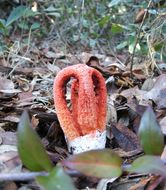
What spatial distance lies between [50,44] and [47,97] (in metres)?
2.36

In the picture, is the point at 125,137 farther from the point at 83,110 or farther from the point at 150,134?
the point at 150,134

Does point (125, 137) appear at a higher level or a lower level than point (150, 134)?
lower

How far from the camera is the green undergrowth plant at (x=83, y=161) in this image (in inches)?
38.8

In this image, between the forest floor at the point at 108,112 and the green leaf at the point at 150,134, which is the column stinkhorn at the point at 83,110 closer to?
the forest floor at the point at 108,112

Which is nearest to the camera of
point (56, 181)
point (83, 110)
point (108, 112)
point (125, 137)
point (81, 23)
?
point (56, 181)

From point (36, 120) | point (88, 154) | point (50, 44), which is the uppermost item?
point (88, 154)

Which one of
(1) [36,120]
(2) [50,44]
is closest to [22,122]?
(1) [36,120]

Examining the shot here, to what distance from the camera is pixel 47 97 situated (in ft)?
6.34

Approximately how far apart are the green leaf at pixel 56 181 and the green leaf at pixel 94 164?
31mm

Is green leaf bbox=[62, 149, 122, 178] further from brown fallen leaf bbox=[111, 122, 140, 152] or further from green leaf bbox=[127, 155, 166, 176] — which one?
brown fallen leaf bbox=[111, 122, 140, 152]

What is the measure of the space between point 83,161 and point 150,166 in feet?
0.52

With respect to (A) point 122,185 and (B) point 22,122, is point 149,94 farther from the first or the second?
(B) point 22,122

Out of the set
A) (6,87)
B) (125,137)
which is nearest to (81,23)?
(6,87)

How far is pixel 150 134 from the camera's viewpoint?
3.52 feet
